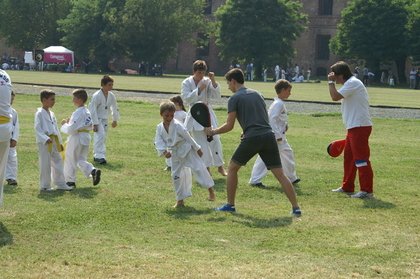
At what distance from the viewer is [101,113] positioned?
15859 mm

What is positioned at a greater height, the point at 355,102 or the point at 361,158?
the point at 355,102

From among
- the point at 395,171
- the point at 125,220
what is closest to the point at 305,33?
the point at 395,171

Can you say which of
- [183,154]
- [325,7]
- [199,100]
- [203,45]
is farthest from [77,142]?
[203,45]

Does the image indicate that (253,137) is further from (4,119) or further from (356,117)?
(4,119)

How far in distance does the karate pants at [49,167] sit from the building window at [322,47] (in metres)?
79.9

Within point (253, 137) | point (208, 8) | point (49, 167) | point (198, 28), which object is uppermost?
point (208, 8)

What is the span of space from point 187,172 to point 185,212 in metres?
0.81

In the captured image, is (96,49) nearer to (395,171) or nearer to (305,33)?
(305,33)

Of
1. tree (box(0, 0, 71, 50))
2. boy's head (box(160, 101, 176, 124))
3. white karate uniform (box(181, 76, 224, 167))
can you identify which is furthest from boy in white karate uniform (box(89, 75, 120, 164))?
tree (box(0, 0, 71, 50))

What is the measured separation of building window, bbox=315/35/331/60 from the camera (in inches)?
3570

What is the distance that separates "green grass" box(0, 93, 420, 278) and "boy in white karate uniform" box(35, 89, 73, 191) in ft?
0.90

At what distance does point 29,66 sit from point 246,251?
8116 centimetres

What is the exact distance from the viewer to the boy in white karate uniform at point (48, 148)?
11781 millimetres

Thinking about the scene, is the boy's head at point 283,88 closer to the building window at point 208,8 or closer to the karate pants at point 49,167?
the karate pants at point 49,167
